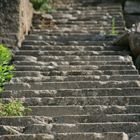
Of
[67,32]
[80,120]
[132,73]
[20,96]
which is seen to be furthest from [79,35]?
[80,120]

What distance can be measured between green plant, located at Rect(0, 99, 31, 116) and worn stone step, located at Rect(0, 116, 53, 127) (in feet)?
0.68

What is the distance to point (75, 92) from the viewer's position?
6.28 metres

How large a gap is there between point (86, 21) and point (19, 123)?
462 centimetres

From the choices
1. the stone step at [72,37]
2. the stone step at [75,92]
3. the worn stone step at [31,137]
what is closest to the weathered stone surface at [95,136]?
the worn stone step at [31,137]

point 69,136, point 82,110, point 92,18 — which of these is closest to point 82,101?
point 82,110

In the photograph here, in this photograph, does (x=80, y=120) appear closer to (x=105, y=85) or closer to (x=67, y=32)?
(x=105, y=85)

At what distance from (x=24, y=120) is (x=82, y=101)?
94cm

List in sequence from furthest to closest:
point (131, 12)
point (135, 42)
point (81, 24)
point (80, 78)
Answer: point (131, 12), point (81, 24), point (135, 42), point (80, 78)

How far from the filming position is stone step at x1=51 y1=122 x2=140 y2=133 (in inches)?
198

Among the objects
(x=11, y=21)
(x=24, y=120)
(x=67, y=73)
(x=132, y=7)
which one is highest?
(x=132, y=7)

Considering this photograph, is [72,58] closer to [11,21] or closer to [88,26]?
[11,21]

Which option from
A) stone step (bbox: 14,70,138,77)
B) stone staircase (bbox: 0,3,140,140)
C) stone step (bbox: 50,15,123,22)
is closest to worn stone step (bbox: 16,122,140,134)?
stone staircase (bbox: 0,3,140,140)

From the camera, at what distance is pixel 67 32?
30.0 feet

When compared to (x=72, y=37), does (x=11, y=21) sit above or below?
above
